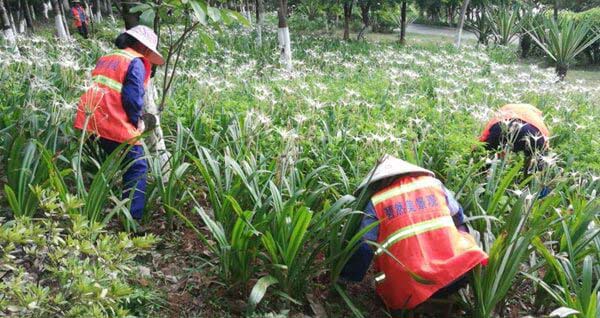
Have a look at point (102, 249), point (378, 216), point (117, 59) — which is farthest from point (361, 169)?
point (102, 249)

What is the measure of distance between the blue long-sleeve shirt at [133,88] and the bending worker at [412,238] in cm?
177

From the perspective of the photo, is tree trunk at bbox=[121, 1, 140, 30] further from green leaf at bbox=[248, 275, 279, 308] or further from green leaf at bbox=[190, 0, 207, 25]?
green leaf at bbox=[248, 275, 279, 308]

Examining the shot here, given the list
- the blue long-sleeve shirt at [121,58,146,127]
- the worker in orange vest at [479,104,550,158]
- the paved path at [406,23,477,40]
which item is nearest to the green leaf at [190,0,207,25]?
the blue long-sleeve shirt at [121,58,146,127]

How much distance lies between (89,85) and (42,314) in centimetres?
195

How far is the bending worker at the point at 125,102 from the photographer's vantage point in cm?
339

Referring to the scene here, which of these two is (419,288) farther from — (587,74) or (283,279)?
(587,74)

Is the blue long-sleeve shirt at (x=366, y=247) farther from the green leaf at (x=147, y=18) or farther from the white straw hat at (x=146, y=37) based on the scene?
the white straw hat at (x=146, y=37)

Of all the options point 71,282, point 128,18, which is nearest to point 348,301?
point 71,282

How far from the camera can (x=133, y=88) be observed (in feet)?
11.3

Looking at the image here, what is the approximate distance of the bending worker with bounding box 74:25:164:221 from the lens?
3.39 meters

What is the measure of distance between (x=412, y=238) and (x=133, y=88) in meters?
2.19

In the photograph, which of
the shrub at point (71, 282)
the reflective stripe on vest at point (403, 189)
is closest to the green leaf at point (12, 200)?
the shrub at point (71, 282)

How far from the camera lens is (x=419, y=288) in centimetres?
260

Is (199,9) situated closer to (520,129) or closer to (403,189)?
(403,189)
